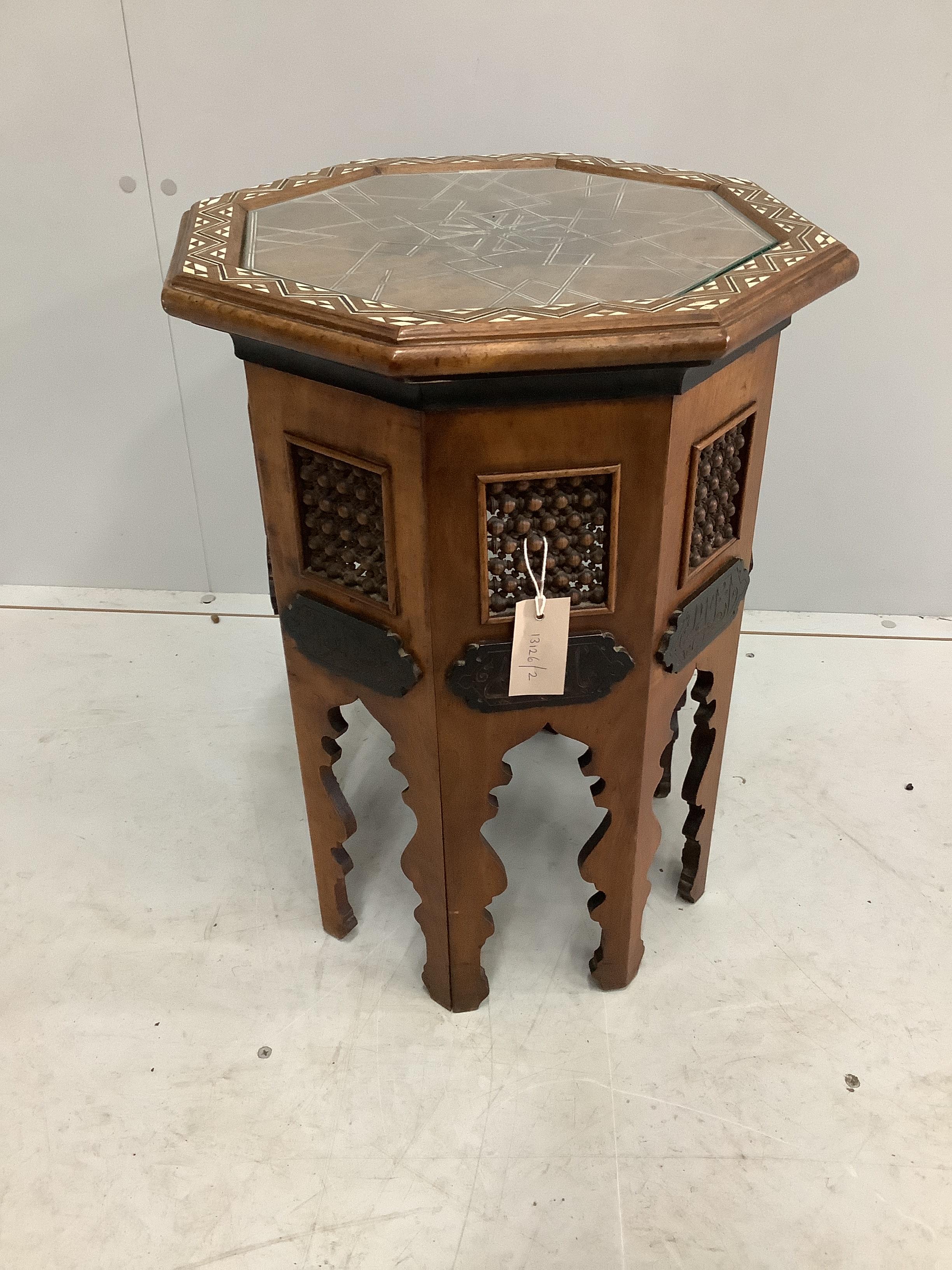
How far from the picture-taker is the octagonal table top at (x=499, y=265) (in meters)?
0.95

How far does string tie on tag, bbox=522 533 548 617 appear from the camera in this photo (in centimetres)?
110

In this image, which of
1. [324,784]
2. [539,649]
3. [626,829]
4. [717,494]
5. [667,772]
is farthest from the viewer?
[667,772]

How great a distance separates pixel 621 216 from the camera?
1.35m

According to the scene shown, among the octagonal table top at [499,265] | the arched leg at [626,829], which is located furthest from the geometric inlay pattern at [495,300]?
the arched leg at [626,829]

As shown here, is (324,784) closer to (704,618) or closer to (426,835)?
(426,835)

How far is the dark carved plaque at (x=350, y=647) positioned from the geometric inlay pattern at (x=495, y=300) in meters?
0.37

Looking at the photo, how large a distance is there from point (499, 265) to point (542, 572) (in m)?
0.36

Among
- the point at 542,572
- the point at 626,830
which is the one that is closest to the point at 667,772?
the point at 626,830

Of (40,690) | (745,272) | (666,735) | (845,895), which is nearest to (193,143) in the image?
(40,690)

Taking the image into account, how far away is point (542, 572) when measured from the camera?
111cm

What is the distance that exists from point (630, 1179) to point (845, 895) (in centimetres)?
62

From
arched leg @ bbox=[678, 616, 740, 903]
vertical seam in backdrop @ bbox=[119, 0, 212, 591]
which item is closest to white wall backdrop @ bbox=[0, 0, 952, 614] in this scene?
vertical seam in backdrop @ bbox=[119, 0, 212, 591]

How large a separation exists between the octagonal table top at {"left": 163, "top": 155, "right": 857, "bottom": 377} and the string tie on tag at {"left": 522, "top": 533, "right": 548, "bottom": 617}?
214mm

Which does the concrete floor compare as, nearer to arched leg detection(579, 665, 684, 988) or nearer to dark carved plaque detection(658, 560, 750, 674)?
arched leg detection(579, 665, 684, 988)
